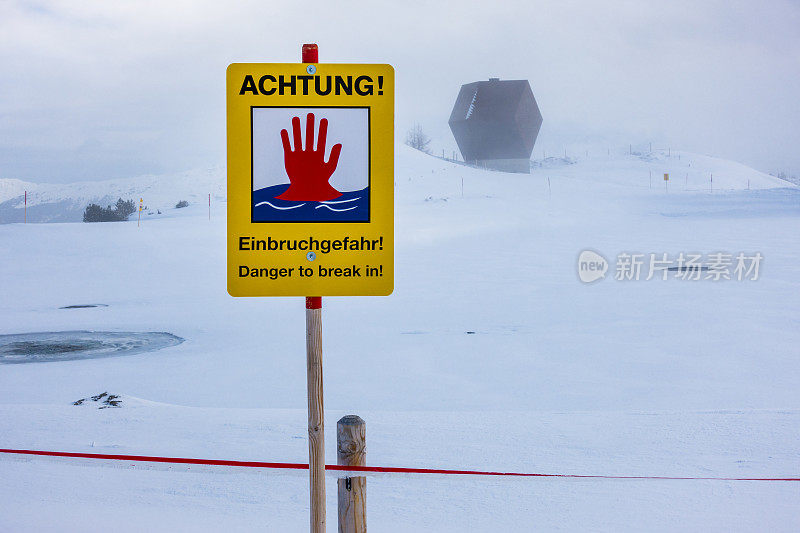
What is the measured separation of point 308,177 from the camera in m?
3.94

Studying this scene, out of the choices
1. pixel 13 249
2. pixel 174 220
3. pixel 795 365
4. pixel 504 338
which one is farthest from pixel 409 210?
pixel 795 365

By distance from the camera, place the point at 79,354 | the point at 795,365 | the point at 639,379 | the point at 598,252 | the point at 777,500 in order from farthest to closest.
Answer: the point at 598,252
the point at 79,354
the point at 795,365
the point at 639,379
the point at 777,500

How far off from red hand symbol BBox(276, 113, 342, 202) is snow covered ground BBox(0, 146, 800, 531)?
164 cm

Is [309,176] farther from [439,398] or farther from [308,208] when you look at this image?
[439,398]

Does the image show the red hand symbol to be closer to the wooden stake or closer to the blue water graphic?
the blue water graphic

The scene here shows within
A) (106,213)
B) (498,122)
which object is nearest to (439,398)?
(106,213)

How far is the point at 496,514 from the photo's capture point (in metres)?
5.91

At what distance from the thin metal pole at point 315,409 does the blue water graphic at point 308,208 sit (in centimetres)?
43

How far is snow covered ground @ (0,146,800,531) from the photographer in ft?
20.0

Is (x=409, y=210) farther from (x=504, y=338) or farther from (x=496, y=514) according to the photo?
(x=496, y=514)

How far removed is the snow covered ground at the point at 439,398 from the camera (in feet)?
20.0

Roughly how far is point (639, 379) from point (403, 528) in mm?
6609

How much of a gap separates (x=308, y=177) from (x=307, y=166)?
6 cm

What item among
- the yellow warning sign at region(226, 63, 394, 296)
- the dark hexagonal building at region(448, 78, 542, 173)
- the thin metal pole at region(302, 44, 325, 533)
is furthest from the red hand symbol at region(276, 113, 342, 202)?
the dark hexagonal building at region(448, 78, 542, 173)
